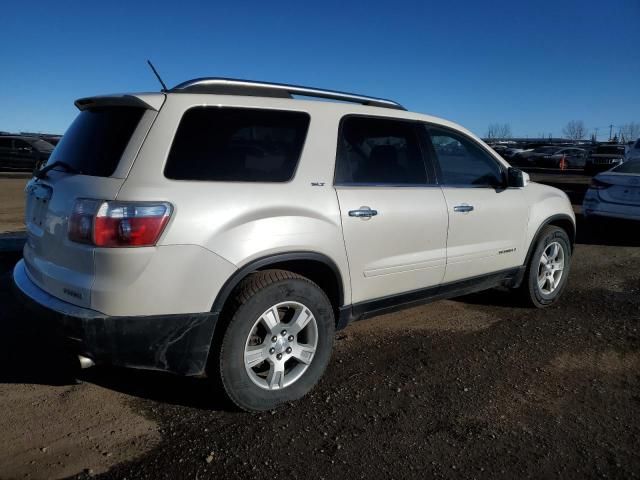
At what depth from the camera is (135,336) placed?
272 centimetres

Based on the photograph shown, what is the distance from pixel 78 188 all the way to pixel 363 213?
65.9 inches

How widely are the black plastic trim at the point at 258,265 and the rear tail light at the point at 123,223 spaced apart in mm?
462

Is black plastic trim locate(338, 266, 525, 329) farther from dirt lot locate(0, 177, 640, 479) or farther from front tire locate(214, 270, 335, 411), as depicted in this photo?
dirt lot locate(0, 177, 640, 479)

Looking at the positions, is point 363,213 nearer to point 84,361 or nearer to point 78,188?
point 78,188

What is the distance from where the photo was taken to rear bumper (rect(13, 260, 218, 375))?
267cm

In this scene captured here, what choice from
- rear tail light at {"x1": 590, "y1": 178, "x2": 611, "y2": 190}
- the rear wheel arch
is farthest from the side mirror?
rear tail light at {"x1": 590, "y1": 178, "x2": 611, "y2": 190}

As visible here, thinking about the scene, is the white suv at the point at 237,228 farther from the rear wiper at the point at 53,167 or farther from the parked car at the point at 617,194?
the parked car at the point at 617,194

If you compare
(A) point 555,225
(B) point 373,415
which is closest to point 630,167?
(A) point 555,225

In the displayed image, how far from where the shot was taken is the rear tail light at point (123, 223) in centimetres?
263

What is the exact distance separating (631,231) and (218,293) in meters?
9.79

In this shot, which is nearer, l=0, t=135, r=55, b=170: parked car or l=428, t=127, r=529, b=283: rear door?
l=428, t=127, r=529, b=283: rear door

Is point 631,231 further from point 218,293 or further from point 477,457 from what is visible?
point 218,293

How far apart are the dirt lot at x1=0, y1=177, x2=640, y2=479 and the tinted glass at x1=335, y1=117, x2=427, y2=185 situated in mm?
1334

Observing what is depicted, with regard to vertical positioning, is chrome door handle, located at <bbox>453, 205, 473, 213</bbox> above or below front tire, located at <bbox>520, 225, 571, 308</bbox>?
above
